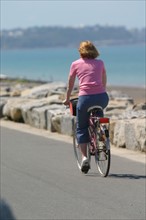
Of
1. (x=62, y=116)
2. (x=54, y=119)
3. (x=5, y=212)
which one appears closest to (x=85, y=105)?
(x=5, y=212)

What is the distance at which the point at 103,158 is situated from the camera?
9977 mm

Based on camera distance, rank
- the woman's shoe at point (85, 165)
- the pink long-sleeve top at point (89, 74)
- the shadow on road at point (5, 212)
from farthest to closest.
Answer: the woman's shoe at point (85, 165)
the pink long-sleeve top at point (89, 74)
the shadow on road at point (5, 212)

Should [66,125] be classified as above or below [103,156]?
below

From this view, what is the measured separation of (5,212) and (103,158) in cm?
163

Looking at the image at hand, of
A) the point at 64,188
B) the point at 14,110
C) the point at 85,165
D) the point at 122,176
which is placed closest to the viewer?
the point at 64,188

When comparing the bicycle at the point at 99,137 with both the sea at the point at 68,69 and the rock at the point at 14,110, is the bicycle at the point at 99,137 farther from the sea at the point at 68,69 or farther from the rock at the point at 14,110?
the sea at the point at 68,69

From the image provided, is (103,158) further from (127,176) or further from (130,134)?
(130,134)

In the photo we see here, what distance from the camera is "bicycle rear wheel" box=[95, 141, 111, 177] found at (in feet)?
32.2

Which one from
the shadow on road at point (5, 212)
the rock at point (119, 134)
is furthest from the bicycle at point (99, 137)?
the rock at point (119, 134)

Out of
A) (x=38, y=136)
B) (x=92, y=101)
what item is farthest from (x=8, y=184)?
(x=38, y=136)

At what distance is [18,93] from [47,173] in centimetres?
1351

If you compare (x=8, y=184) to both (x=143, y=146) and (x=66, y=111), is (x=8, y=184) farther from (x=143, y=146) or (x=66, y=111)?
(x=66, y=111)

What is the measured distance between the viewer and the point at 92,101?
9.66 metres

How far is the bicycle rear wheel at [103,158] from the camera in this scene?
9.80 metres
